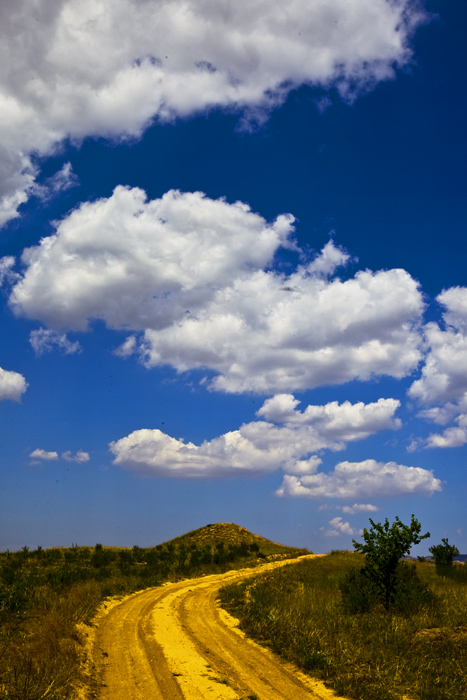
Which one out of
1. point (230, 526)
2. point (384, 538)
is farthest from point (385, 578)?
point (230, 526)

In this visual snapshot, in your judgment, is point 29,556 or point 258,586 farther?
point 29,556

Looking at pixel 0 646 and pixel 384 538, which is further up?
pixel 384 538

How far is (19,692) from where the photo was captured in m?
8.41

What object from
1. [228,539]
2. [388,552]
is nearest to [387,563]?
[388,552]

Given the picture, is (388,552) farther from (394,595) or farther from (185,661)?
(185,661)

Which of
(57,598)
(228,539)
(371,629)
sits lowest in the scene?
(228,539)

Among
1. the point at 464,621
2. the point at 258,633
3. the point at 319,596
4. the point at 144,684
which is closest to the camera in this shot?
the point at 144,684

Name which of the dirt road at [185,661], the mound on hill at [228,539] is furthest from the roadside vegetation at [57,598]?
the mound on hill at [228,539]

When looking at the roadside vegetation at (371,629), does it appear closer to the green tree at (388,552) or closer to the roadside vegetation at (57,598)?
the green tree at (388,552)

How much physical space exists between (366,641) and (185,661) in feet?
18.3

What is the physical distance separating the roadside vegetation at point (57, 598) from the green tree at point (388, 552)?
1190cm

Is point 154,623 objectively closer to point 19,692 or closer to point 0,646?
point 0,646

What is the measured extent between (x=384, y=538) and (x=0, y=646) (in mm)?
15216

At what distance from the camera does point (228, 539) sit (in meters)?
53.5
